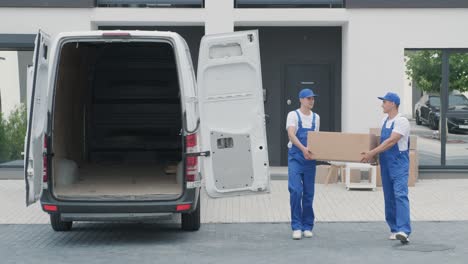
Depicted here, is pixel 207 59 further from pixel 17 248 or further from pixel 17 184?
pixel 17 184

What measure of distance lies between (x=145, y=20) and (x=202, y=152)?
6409 millimetres

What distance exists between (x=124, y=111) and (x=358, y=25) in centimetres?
492

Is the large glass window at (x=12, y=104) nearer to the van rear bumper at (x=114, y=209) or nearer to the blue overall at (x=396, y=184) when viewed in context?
the van rear bumper at (x=114, y=209)

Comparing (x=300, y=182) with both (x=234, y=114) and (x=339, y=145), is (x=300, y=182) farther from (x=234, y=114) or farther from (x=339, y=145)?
(x=234, y=114)

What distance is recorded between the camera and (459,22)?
15359 millimetres

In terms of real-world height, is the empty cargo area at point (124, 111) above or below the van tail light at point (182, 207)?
above

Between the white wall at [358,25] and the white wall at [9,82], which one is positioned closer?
the white wall at [358,25]

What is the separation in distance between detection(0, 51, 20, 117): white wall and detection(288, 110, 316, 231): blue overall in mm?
7515

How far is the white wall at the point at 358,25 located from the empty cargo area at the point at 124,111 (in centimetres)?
279

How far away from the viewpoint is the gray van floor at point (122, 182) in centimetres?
982

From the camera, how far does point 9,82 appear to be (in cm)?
1572

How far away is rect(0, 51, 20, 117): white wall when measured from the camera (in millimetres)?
15594

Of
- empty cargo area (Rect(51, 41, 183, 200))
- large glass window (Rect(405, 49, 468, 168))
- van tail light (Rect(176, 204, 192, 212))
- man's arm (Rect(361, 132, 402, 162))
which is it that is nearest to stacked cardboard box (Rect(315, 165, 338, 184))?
large glass window (Rect(405, 49, 468, 168))

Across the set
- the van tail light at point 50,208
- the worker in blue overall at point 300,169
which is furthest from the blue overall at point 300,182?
the van tail light at point 50,208
